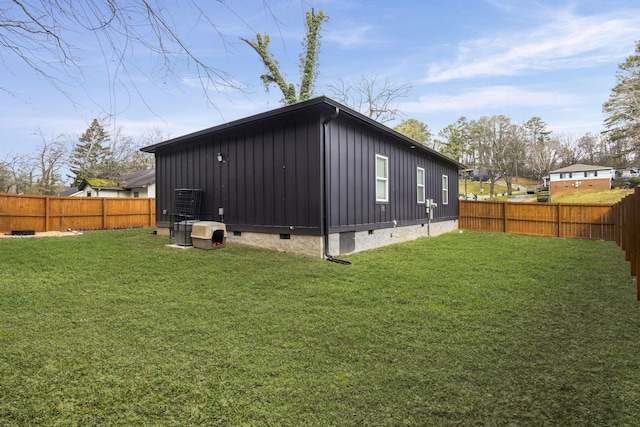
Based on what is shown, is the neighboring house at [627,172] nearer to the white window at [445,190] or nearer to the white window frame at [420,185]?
the white window at [445,190]

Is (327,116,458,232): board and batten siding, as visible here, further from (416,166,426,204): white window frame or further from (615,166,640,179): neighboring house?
(615,166,640,179): neighboring house

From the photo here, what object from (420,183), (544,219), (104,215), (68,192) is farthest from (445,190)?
(68,192)

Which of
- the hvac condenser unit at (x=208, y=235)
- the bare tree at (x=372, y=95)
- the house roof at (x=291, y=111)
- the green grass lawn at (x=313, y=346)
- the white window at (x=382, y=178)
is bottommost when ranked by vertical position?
the green grass lawn at (x=313, y=346)

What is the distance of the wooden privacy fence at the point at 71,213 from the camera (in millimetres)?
11648

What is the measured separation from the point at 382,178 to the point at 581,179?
139ft

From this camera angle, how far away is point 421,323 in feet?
11.1

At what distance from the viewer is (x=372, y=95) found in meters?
23.7

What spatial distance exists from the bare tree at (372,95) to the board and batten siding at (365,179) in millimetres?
12396

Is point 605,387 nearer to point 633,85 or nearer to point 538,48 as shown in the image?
point 538,48

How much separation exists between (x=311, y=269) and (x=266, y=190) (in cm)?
253

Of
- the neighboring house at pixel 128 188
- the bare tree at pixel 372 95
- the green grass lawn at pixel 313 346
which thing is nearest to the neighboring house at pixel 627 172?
the bare tree at pixel 372 95

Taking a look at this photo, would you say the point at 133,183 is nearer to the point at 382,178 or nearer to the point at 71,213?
the point at 71,213

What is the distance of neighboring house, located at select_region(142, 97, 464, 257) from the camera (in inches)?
267

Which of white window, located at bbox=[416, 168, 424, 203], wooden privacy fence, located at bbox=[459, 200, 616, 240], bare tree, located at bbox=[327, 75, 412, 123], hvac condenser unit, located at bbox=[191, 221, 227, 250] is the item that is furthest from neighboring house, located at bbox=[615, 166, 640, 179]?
hvac condenser unit, located at bbox=[191, 221, 227, 250]
